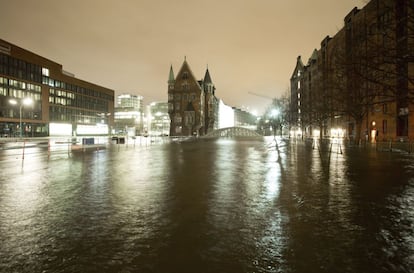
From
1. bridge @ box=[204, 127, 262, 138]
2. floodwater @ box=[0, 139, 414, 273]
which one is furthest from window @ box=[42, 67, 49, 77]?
floodwater @ box=[0, 139, 414, 273]

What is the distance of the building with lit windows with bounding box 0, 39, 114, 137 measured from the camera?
7481 centimetres

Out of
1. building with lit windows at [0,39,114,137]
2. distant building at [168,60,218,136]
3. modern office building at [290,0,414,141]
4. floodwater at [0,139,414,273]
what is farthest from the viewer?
distant building at [168,60,218,136]

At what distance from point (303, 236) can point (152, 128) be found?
17614 cm

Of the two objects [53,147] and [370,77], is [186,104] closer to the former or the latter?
[53,147]

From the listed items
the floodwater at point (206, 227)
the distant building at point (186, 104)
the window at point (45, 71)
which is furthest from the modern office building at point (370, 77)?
the window at point (45, 71)

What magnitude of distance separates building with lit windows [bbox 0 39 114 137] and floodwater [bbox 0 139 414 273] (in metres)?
60.4

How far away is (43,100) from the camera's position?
8788 cm

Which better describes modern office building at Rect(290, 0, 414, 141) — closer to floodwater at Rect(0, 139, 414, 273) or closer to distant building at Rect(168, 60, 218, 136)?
floodwater at Rect(0, 139, 414, 273)

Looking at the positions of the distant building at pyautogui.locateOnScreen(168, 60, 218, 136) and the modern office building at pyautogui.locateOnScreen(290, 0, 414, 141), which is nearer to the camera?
the modern office building at pyautogui.locateOnScreen(290, 0, 414, 141)

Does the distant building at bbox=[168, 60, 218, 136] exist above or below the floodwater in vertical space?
above

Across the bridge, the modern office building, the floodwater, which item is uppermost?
the modern office building

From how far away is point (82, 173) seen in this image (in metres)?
13.7

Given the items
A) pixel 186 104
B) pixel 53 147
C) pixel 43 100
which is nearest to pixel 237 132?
pixel 186 104

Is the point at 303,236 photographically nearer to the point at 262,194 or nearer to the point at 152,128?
the point at 262,194
